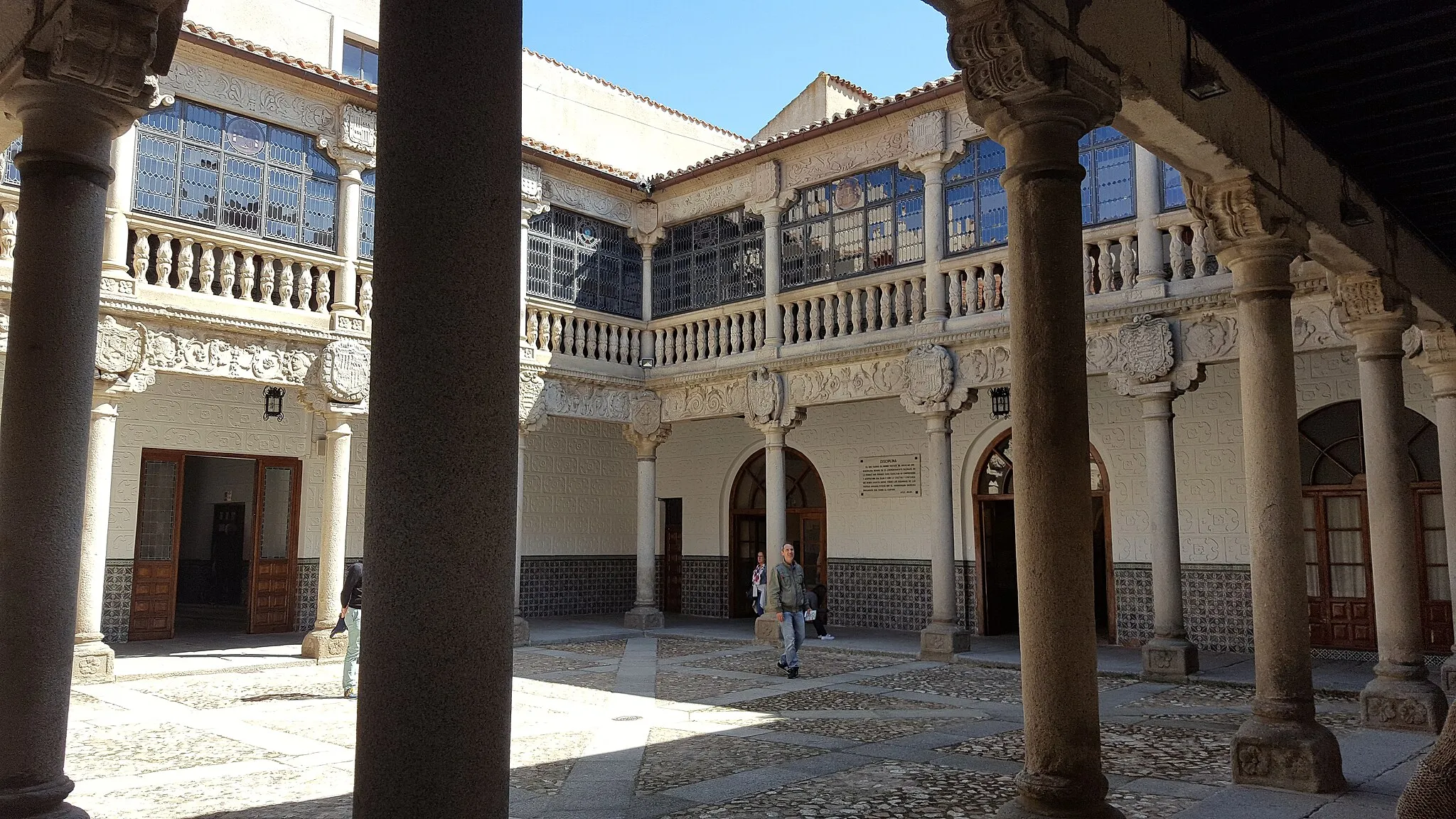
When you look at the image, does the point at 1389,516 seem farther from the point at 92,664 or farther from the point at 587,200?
→ the point at 92,664

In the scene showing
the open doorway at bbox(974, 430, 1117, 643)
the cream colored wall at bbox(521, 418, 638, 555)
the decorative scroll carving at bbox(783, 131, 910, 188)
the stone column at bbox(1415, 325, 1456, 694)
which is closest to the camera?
Answer: the stone column at bbox(1415, 325, 1456, 694)

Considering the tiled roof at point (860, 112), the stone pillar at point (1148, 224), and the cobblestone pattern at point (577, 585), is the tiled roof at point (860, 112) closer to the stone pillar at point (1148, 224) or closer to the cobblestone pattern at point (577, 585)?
the stone pillar at point (1148, 224)

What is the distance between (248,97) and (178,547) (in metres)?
6.01

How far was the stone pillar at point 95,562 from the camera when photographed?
33.0 ft

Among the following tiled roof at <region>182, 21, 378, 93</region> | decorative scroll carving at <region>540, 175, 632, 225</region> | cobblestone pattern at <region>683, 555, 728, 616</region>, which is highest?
tiled roof at <region>182, 21, 378, 93</region>

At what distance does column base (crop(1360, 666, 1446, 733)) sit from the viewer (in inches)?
293

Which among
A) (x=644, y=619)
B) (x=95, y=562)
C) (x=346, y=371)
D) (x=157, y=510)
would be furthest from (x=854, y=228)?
(x=157, y=510)

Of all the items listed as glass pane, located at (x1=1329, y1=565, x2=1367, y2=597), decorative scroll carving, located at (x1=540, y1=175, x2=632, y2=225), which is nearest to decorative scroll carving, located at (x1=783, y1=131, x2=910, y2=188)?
decorative scroll carving, located at (x1=540, y1=175, x2=632, y2=225)

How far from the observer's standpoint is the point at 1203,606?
1248cm

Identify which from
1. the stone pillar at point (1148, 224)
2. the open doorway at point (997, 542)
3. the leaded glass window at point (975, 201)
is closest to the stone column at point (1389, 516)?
the stone pillar at point (1148, 224)

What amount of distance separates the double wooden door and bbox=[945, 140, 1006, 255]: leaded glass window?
32.1 feet

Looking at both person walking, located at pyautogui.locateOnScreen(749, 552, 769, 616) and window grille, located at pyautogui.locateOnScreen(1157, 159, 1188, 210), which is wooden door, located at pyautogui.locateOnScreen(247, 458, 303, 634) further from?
window grille, located at pyautogui.locateOnScreen(1157, 159, 1188, 210)

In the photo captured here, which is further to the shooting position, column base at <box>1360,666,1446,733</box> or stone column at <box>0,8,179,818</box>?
column base at <box>1360,666,1446,733</box>

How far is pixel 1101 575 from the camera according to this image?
15.7m
